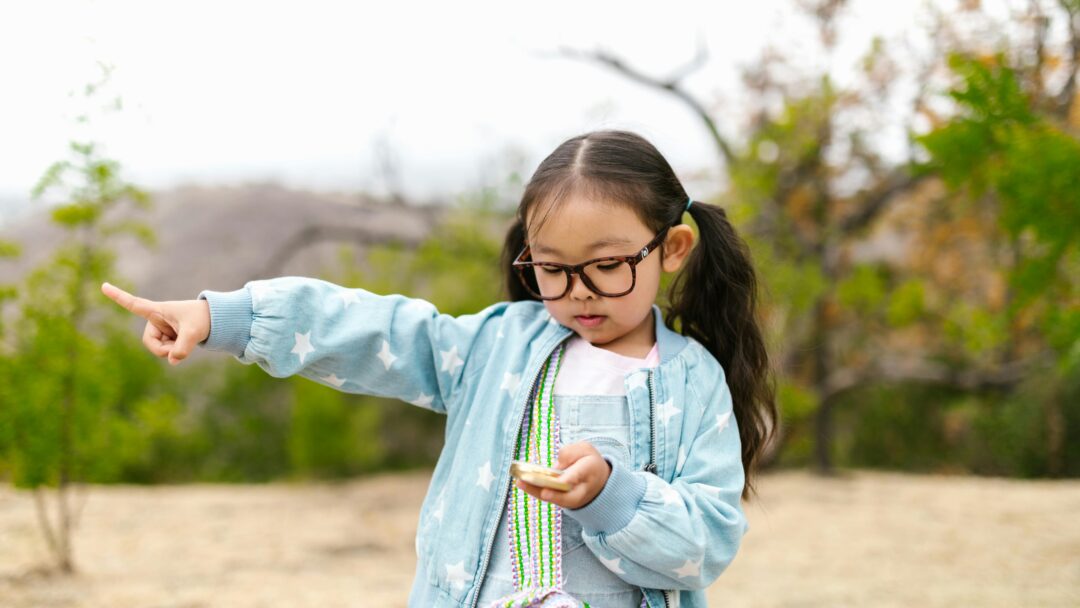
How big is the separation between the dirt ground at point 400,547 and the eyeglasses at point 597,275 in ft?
6.81

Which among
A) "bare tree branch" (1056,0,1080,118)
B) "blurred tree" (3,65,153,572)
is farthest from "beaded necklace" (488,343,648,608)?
"bare tree branch" (1056,0,1080,118)

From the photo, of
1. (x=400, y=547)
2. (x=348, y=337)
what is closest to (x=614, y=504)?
(x=348, y=337)

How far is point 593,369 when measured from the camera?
6.37 feet

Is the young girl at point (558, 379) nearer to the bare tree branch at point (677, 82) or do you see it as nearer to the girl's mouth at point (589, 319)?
the girl's mouth at point (589, 319)

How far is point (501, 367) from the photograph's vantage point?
77.1 inches

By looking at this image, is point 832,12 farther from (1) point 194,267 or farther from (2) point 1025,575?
(1) point 194,267

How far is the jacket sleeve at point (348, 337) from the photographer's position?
5.82 feet

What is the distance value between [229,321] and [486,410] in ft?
1.68

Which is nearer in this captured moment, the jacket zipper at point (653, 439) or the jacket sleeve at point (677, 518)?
the jacket sleeve at point (677, 518)

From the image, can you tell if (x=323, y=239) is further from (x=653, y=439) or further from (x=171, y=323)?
(x=653, y=439)

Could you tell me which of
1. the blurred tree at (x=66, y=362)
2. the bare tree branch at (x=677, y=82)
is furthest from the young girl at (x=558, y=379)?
the bare tree branch at (x=677, y=82)

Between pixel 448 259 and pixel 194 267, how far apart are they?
12.8 ft

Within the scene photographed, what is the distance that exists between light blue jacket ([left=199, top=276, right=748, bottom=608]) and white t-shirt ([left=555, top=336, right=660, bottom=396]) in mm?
38

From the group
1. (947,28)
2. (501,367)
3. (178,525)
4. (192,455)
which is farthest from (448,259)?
(501,367)
